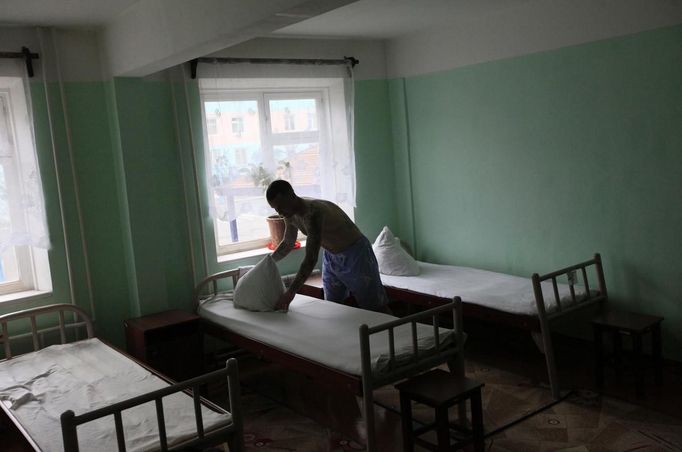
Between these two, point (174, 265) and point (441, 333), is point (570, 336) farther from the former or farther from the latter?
point (174, 265)

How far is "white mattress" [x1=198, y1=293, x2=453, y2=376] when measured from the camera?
348 cm

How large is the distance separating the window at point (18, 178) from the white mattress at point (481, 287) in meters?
2.74

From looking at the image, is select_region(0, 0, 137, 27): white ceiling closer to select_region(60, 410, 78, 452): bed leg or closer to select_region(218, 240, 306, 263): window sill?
select_region(218, 240, 306, 263): window sill

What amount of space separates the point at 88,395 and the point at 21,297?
1428 mm

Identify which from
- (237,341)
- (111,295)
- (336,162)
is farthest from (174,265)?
(336,162)

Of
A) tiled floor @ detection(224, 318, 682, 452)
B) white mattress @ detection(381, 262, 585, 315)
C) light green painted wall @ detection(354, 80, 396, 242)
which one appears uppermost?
light green painted wall @ detection(354, 80, 396, 242)

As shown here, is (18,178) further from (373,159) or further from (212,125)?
(373,159)

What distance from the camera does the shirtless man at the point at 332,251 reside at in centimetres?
430

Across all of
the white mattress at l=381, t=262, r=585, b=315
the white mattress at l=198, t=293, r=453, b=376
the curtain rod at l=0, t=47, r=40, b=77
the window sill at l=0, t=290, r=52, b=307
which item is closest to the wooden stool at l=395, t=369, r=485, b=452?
the white mattress at l=198, t=293, r=453, b=376

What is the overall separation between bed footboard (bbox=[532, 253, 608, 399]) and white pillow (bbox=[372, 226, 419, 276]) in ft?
4.35

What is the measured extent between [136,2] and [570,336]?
3.94 meters

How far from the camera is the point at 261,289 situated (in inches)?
178

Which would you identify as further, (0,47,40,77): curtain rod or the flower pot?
the flower pot

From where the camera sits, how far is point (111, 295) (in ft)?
15.5
